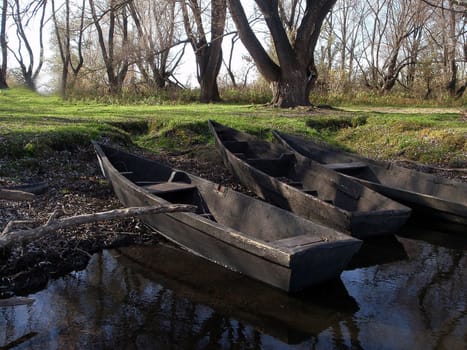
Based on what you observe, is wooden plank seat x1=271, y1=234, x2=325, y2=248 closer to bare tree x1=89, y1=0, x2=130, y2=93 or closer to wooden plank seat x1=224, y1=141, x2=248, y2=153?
wooden plank seat x1=224, y1=141, x2=248, y2=153

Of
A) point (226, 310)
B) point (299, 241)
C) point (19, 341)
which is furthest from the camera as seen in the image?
point (299, 241)

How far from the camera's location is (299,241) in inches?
206

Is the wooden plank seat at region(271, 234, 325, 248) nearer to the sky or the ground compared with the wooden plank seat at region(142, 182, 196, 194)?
nearer to the ground

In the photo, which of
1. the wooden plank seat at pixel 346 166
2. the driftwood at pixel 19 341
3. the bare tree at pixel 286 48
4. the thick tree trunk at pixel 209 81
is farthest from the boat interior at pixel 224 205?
the thick tree trunk at pixel 209 81

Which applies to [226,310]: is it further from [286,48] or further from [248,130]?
[286,48]

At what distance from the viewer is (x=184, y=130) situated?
41.9ft

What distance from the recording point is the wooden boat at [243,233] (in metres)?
4.90

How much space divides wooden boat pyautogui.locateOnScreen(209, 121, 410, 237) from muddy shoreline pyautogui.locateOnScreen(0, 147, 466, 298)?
55cm

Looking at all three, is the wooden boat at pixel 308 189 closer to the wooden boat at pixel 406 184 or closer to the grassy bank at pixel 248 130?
the wooden boat at pixel 406 184

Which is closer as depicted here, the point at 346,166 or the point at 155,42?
the point at 346,166

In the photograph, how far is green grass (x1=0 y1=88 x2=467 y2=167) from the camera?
10.2 meters

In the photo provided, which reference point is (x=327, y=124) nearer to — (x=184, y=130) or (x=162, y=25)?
(x=184, y=130)

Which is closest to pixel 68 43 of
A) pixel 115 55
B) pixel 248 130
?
pixel 115 55

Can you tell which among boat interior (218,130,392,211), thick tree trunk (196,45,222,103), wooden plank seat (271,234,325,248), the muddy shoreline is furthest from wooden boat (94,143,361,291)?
thick tree trunk (196,45,222,103)
